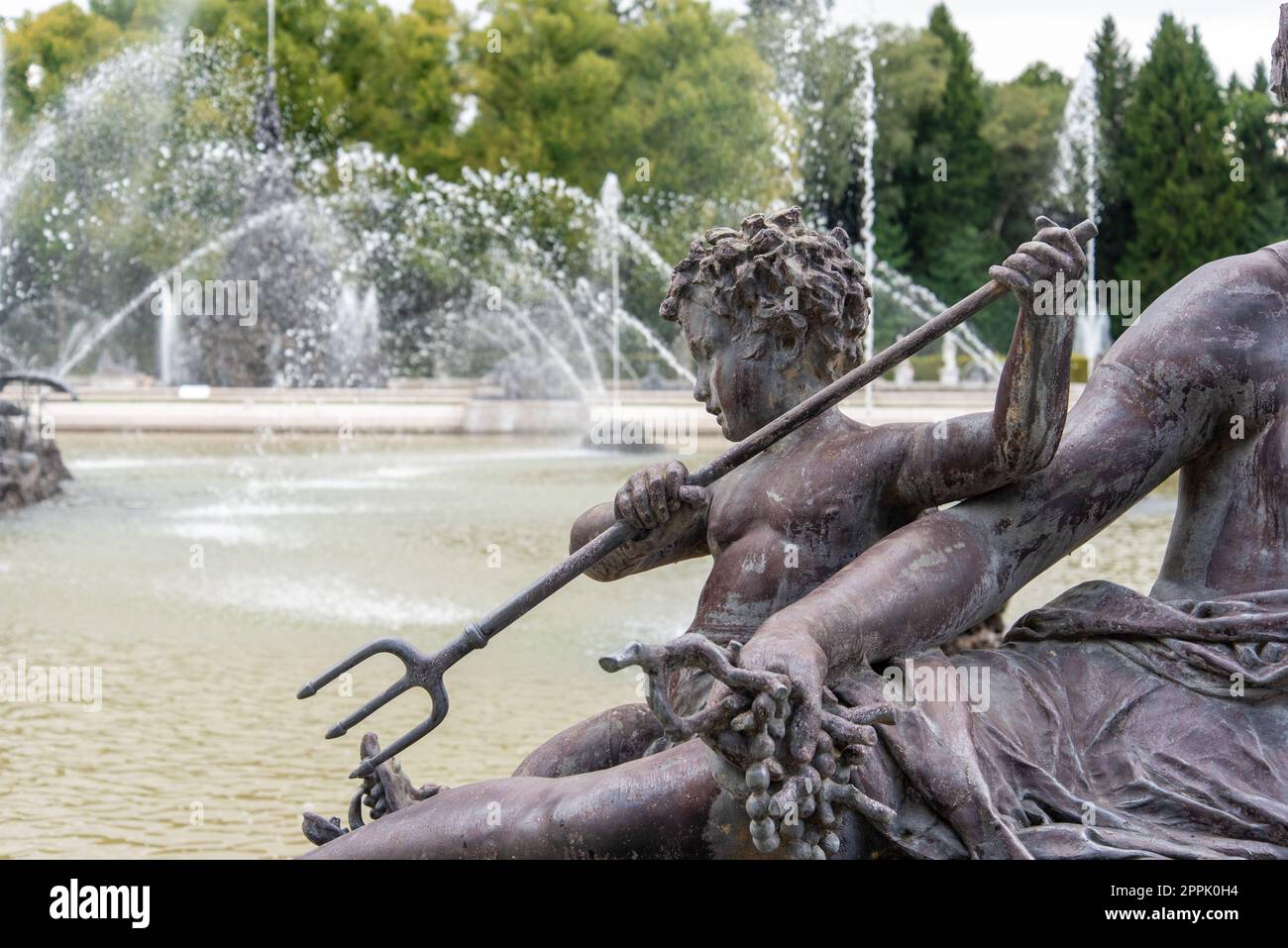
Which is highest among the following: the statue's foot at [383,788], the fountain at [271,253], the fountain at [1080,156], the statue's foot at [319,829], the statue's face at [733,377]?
the fountain at [1080,156]

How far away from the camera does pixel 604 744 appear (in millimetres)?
2857

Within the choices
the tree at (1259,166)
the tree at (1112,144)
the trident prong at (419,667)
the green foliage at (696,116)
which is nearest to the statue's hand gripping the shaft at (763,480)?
the trident prong at (419,667)

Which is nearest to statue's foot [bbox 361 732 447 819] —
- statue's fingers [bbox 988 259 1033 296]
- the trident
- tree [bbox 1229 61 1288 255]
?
the trident

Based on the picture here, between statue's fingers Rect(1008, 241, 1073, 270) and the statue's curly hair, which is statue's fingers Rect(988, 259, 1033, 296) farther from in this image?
the statue's curly hair

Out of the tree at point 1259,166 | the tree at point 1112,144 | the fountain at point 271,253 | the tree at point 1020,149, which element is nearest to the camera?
the fountain at point 271,253

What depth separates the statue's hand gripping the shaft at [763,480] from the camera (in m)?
2.48

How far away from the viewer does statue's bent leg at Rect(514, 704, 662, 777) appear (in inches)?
112

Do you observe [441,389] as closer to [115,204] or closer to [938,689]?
[115,204]

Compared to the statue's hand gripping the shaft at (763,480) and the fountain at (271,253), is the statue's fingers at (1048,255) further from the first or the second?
the fountain at (271,253)

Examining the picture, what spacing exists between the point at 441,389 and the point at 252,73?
10.9 m

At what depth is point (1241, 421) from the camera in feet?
9.21

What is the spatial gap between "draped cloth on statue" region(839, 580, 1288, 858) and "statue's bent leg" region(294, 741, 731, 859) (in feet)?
0.83

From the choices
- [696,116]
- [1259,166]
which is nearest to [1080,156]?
[1259,166]

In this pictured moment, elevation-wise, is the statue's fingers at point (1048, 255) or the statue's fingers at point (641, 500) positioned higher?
the statue's fingers at point (1048, 255)
